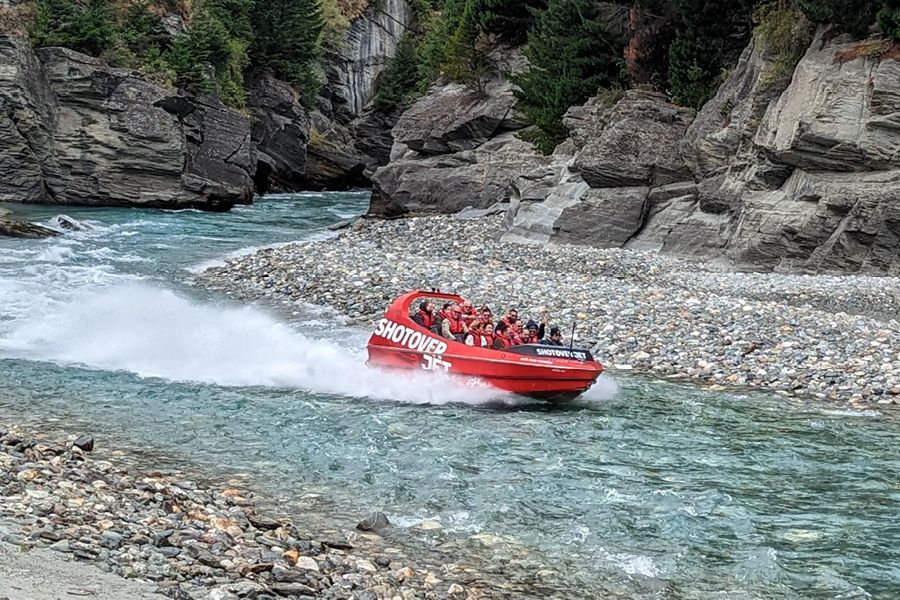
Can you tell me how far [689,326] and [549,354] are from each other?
5256 mm

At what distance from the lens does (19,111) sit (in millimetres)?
43812

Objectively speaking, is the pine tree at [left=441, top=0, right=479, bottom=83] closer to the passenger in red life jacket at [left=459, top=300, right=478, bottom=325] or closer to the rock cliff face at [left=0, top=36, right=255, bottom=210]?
the rock cliff face at [left=0, top=36, right=255, bottom=210]

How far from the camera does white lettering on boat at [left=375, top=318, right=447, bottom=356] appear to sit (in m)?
16.4

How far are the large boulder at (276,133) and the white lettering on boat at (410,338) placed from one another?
42.4m

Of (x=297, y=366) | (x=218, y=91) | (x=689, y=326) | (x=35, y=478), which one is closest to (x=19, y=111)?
(x=218, y=91)

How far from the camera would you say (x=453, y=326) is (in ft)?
55.9

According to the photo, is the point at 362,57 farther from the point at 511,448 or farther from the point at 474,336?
the point at 511,448

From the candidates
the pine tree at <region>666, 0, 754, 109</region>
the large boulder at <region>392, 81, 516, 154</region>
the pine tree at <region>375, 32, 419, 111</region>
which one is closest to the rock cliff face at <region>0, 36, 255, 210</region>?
the large boulder at <region>392, 81, 516, 154</region>

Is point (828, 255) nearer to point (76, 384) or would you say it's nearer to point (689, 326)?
point (689, 326)

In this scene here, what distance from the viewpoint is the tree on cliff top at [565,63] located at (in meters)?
38.2

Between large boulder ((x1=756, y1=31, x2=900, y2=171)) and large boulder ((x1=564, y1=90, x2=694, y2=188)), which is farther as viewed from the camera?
large boulder ((x1=564, y1=90, x2=694, y2=188))

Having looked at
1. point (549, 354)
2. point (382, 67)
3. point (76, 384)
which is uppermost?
point (382, 67)

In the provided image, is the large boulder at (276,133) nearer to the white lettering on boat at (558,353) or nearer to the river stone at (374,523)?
the white lettering on boat at (558,353)

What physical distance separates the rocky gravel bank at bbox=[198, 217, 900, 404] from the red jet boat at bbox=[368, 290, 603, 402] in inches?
118
